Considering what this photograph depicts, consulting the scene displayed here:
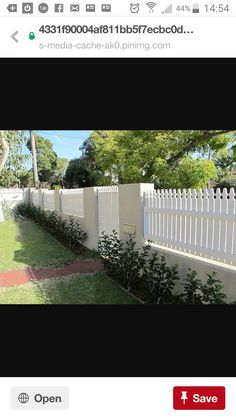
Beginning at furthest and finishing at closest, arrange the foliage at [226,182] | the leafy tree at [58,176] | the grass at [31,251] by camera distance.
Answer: the leafy tree at [58,176] < the foliage at [226,182] < the grass at [31,251]

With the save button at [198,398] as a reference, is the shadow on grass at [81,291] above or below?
below

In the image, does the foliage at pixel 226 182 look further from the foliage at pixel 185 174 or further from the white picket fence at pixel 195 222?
the white picket fence at pixel 195 222

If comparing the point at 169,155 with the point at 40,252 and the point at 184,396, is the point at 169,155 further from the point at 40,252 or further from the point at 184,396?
the point at 184,396

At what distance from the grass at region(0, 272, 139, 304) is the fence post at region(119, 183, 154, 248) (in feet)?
2.79

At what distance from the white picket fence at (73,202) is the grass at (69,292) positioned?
3.28 metres

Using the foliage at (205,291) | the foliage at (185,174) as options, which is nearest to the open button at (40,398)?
the foliage at (205,291)

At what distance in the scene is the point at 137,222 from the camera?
4.78 metres

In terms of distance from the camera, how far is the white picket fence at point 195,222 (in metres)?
3.19

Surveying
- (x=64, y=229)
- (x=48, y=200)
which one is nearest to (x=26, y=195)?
(x=48, y=200)

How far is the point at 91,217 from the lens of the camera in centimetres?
705

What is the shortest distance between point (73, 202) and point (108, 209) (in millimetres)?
2748
